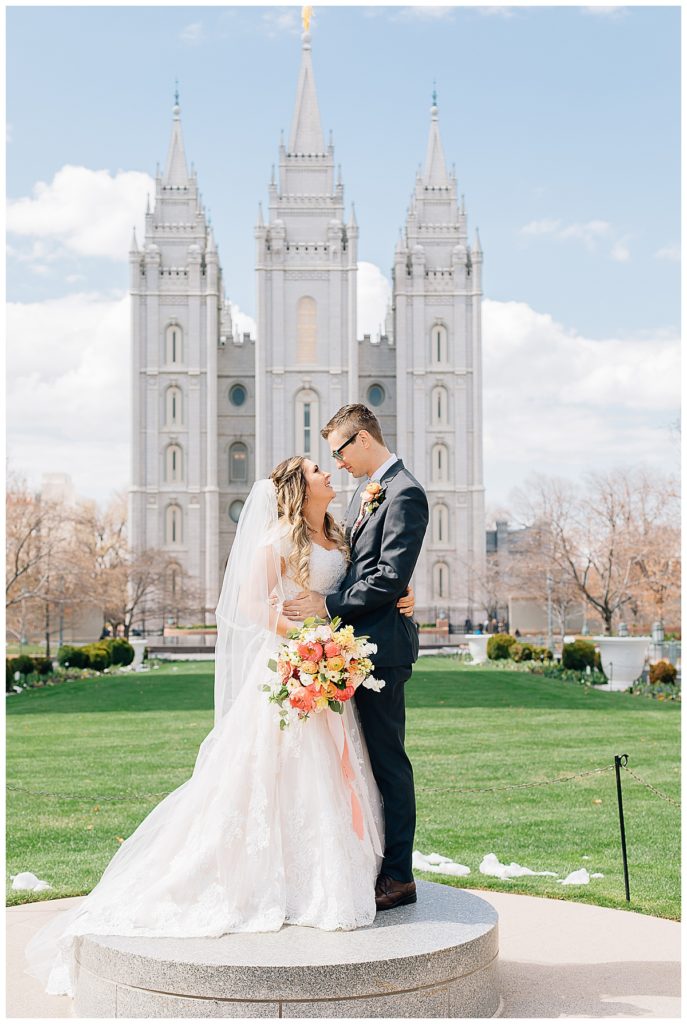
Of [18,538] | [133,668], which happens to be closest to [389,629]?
[18,538]

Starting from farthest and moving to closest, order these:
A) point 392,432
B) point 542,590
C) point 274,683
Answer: point 392,432
point 542,590
point 274,683

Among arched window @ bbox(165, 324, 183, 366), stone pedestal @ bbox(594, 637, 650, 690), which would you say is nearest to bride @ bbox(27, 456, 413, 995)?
stone pedestal @ bbox(594, 637, 650, 690)

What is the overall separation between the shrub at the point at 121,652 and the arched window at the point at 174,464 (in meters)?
23.9

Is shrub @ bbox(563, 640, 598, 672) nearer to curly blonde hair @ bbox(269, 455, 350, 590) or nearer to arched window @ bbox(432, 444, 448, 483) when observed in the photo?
curly blonde hair @ bbox(269, 455, 350, 590)

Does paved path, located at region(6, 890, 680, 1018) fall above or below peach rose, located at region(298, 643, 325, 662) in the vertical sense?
below

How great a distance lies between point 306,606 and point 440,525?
4946cm

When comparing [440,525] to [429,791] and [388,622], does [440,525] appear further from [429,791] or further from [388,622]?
[388,622]

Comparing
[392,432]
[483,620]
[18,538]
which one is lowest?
[483,620]

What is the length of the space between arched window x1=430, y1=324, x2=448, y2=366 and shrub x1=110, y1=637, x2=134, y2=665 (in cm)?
2852

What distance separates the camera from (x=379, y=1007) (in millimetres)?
3709

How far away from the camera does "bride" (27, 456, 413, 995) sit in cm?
405

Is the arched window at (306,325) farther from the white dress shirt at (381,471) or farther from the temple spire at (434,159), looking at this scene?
the white dress shirt at (381,471)

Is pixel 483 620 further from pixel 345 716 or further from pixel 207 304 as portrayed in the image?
pixel 345 716

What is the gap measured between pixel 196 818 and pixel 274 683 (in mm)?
599
